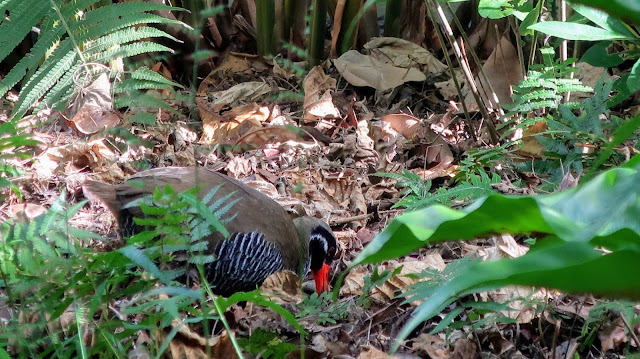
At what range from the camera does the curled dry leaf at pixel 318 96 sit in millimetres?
4992

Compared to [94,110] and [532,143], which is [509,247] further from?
[94,110]

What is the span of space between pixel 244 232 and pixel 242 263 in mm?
151

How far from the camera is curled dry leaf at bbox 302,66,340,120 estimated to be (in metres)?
4.99

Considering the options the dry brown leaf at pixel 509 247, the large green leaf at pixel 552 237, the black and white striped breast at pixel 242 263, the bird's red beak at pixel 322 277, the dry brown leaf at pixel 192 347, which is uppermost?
the large green leaf at pixel 552 237

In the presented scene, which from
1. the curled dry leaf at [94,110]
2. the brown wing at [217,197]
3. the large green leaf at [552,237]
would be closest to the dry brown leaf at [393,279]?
the brown wing at [217,197]

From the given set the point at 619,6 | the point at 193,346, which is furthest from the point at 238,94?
the point at 619,6

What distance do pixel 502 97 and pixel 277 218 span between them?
1.59 meters

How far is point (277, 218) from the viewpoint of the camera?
12.8 feet

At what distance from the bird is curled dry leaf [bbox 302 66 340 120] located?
110cm

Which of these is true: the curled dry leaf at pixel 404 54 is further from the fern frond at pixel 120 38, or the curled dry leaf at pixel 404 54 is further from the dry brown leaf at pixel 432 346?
the dry brown leaf at pixel 432 346

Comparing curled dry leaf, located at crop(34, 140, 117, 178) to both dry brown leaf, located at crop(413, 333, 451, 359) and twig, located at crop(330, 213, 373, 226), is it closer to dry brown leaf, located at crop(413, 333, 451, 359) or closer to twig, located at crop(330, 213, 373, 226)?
twig, located at crop(330, 213, 373, 226)

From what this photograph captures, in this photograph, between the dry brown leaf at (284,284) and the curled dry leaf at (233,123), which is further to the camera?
the curled dry leaf at (233,123)

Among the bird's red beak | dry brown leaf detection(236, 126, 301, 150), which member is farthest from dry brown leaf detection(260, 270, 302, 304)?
dry brown leaf detection(236, 126, 301, 150)

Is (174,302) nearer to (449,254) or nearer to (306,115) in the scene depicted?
(449,254)
